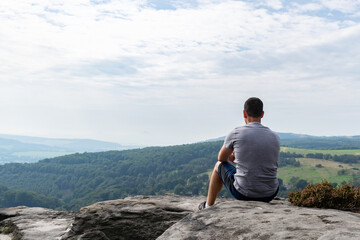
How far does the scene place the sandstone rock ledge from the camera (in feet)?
18.5

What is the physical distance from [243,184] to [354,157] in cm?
20760

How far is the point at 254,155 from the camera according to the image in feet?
23.1

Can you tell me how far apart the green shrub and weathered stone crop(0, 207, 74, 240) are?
9.16m

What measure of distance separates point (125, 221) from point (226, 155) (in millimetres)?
5048

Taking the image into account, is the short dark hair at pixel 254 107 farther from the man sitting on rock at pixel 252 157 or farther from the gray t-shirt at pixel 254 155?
the gray t-shirt at pixel 254 155

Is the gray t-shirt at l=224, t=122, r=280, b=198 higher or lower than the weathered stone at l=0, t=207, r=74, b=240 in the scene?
higher

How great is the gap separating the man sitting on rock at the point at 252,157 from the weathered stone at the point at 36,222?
7992mm

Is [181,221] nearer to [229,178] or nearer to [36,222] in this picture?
[229,178]

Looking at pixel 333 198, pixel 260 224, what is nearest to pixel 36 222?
pixel 260 224

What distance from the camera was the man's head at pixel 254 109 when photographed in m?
7.19

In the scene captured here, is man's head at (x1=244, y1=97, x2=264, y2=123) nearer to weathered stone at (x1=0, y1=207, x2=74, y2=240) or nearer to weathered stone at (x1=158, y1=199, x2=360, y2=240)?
weathered stone at (x1=158, y1=199, x2=360, y2=240)

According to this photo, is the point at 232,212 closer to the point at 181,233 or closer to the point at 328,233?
the point at 181,233

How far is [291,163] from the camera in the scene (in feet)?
579

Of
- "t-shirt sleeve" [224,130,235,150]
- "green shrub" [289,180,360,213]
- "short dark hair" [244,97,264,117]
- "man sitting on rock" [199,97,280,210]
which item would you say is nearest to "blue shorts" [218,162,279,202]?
"man sitting on rock" [199,97,280,210]
